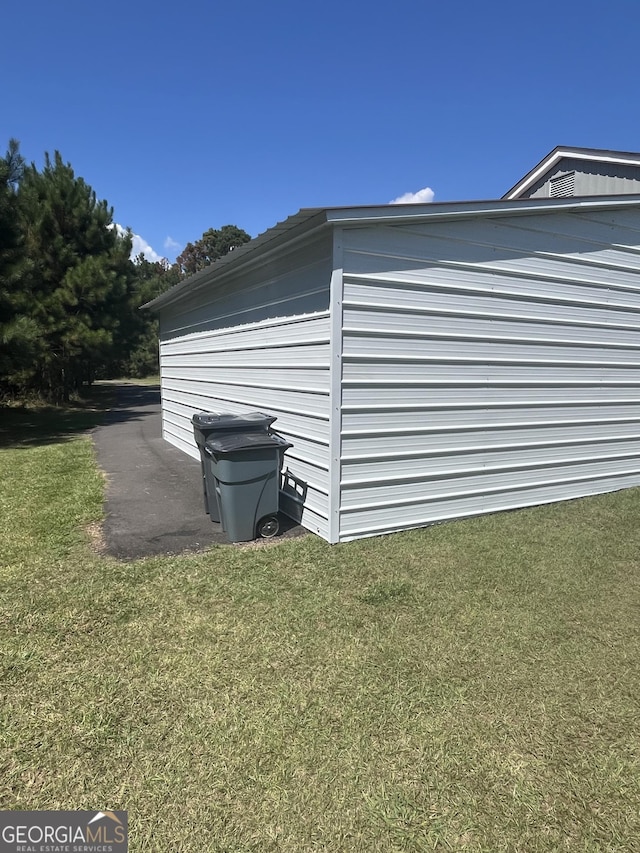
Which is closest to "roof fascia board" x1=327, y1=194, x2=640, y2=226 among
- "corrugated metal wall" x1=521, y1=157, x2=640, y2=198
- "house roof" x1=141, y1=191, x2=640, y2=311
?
"house roof" x1=141, y1=191, x2=640, y2=311

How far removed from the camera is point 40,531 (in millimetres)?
5121

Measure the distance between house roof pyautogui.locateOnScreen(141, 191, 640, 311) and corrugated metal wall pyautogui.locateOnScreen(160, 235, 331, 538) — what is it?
22cm

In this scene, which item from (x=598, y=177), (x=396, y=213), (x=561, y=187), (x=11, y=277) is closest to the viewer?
(x=396, y=213)

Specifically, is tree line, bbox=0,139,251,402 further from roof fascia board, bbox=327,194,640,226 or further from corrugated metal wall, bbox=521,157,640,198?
corrugated metal wall, bbox=521,157,640,198

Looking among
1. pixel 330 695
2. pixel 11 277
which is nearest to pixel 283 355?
pixel 330 695

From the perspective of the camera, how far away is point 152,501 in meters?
6.40

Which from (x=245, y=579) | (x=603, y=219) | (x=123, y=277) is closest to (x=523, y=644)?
(x=245, y=579)

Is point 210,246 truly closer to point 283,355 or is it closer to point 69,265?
point 69,265

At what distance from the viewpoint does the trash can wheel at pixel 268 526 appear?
502 cm

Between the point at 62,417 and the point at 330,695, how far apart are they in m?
17.2

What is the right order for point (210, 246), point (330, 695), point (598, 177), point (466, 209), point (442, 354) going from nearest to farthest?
point (330, 695) → point (466, 209) → point (442, 354) → point (598, 177) → point (210, 246)

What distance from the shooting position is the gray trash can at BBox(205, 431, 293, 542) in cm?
464

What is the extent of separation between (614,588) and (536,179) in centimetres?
1041

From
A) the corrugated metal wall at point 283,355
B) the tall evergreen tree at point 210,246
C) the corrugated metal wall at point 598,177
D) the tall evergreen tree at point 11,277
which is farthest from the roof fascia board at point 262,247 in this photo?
the tall evergreen tree at point 210,246
